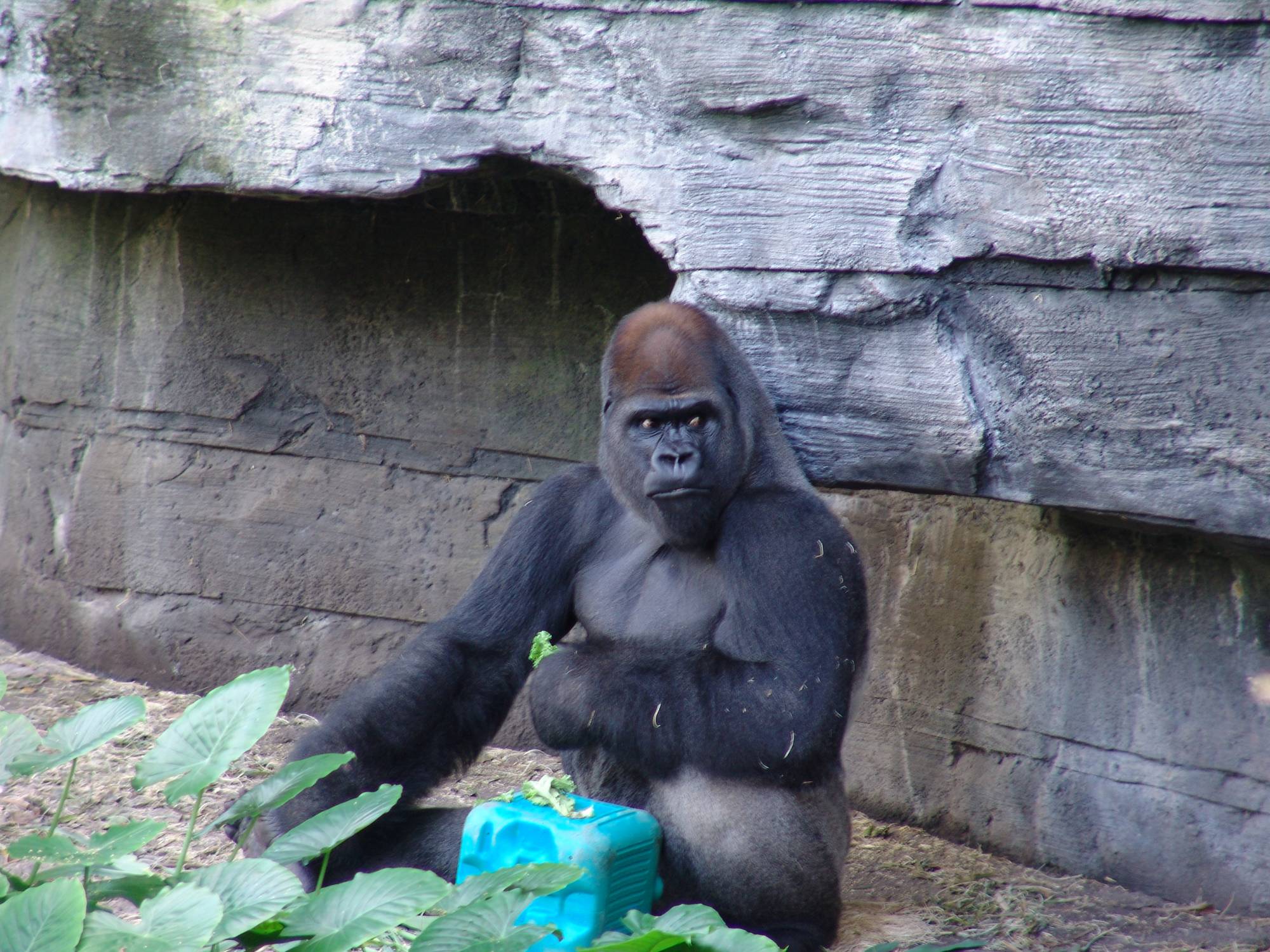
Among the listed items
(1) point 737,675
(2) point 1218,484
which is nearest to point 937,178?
(2) point 1218,484

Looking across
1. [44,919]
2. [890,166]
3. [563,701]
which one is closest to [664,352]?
[890,166]

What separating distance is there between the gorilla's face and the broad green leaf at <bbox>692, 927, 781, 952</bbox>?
0.93m

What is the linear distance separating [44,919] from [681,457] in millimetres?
1434

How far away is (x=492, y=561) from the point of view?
3.06m

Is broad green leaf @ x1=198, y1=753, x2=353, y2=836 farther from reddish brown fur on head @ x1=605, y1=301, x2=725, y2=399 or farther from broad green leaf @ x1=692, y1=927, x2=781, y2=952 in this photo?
reddish brown fur on head @ x1=605, y1=301, x2=725, y2=399

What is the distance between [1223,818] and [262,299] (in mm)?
3089

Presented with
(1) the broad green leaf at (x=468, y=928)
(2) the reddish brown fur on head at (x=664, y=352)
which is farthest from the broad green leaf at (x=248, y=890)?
(2) the reddish brown fur on head at (x=664, y=352)

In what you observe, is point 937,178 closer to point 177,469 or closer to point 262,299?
point 262,299

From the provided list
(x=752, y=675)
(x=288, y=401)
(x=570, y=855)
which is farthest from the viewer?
(x=288, y=401)

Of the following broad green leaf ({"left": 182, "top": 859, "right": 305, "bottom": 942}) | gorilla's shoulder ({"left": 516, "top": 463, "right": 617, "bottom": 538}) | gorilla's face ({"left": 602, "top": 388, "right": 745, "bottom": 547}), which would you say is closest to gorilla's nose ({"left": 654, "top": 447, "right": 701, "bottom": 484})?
gorilla's face ({"left": 602, "top": 388, "right": 745, "bottom": 547})

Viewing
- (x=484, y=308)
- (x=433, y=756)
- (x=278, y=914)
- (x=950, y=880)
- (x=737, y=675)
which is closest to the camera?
(x=278, y=914)

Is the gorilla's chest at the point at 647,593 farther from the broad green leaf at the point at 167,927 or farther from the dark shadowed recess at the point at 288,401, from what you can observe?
the broad green leaf at the point at 167,927

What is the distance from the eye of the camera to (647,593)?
2.92m

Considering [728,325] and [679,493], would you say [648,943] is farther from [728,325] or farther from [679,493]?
[728,325]
